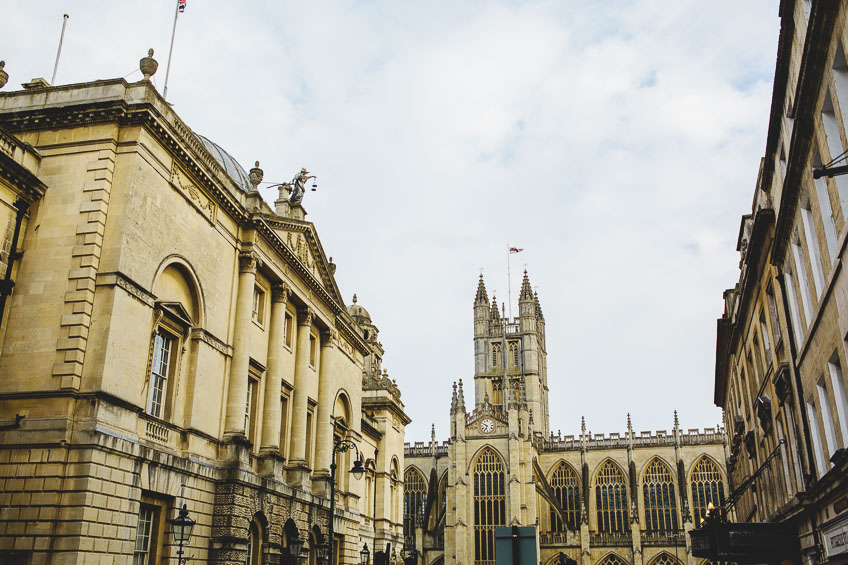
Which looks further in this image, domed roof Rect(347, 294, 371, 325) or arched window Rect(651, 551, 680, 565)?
arched window Rect(651, 551, 680, 565)

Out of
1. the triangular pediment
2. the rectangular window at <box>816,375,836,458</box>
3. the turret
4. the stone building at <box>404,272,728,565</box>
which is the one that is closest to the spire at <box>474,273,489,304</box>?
the turret

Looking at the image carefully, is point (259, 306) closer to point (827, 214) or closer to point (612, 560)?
point (827, 214)

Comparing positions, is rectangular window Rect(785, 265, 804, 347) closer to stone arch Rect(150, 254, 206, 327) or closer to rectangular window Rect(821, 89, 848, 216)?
rectangular window Rect(821, 89, 848, 216)

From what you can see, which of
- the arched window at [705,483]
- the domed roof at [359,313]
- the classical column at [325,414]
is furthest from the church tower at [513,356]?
the classical column at [325,414]

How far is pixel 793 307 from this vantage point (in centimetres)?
1761

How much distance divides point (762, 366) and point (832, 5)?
14.6 m

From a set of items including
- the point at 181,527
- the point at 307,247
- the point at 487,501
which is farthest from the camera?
the point at 487,501

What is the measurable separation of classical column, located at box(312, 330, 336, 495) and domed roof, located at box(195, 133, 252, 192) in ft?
23.1

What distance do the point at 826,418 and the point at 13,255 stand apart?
1826cm

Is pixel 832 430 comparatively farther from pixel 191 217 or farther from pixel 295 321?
pixel 295 321

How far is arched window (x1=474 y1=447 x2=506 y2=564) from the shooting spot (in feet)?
224

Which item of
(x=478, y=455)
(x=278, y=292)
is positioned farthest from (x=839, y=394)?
(x=478, y=455)

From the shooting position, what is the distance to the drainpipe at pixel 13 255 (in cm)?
1762

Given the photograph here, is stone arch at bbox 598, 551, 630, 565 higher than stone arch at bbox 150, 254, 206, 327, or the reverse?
stone arch at bbox 150, 254, 206, 327
